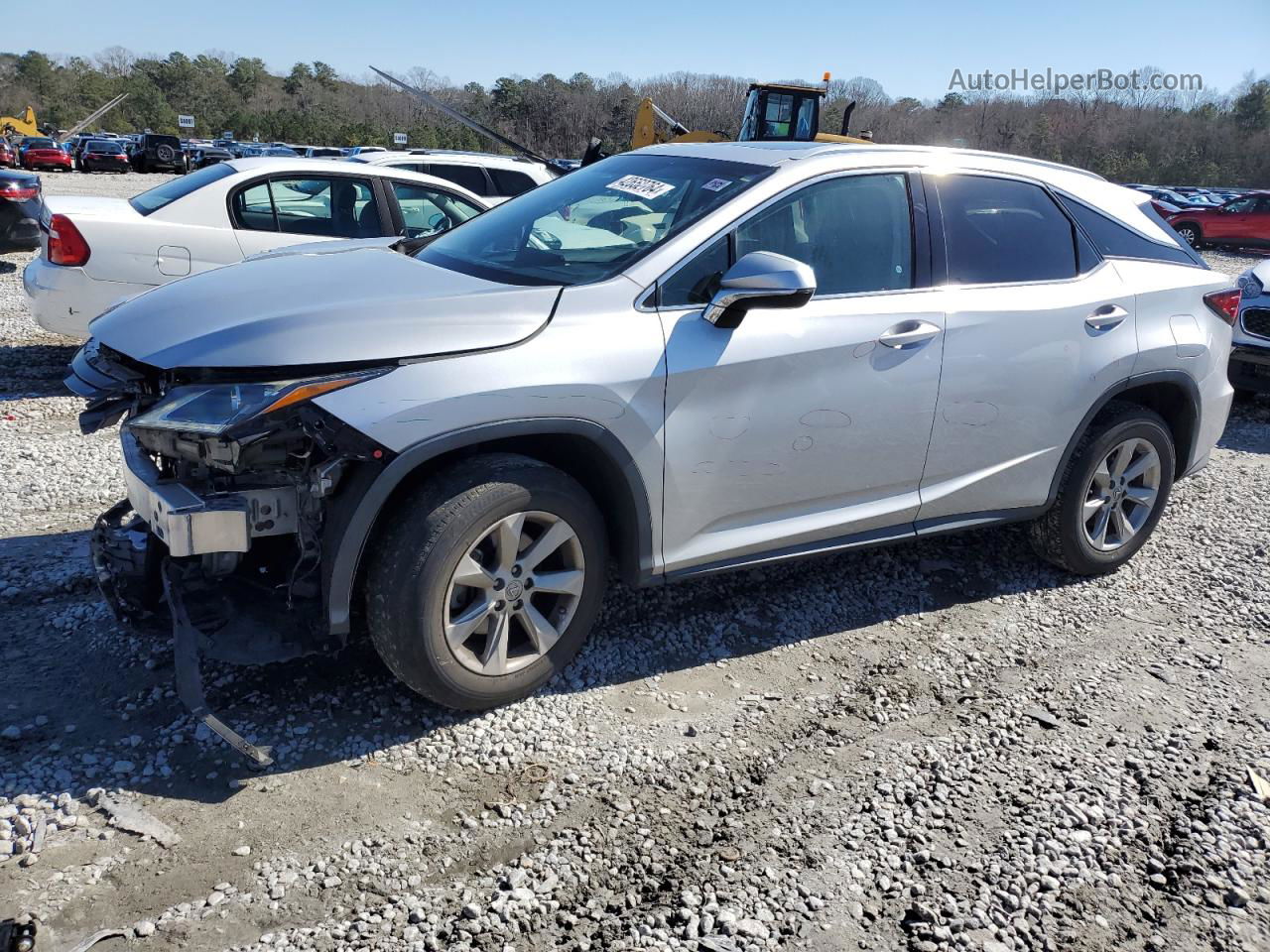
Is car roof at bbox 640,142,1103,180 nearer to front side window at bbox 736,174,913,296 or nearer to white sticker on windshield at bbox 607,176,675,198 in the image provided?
front side window at bbox 736,174,913,296

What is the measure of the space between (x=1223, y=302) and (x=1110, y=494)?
Result: 1.13 metres

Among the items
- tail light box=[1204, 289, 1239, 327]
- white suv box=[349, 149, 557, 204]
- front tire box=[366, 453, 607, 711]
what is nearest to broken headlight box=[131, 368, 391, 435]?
front tire box=[366, 453, 607, 711]

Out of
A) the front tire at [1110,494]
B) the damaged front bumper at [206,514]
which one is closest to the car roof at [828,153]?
the front tire at [1110,494]

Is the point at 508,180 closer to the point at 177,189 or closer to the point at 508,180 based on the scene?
the point at 508,180

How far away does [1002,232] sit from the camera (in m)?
4.27

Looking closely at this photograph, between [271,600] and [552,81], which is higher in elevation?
[552,81]

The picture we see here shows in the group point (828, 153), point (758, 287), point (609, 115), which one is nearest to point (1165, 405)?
point (828, 153)

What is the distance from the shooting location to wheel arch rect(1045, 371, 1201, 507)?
176 inches

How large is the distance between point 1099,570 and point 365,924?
3878 mm

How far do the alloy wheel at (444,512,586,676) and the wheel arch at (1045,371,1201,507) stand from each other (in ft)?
7.92

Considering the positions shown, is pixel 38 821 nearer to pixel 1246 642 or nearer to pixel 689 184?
pixel 689 184

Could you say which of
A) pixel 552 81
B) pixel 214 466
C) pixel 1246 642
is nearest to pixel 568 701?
pixel 214 466

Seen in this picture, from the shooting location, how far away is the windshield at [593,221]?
358 centimetres

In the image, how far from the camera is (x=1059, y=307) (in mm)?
4254
